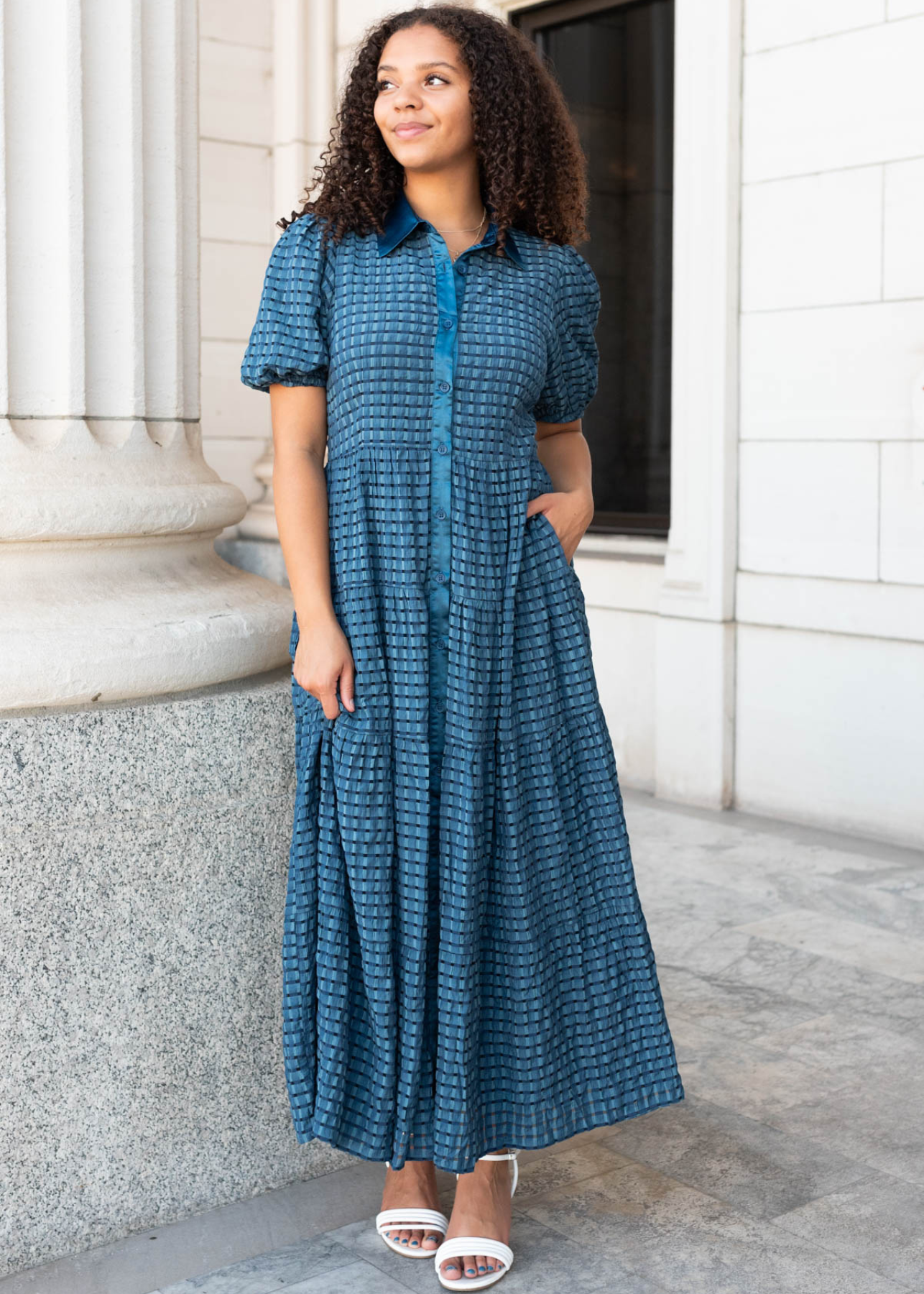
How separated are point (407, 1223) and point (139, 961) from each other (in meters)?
0.63

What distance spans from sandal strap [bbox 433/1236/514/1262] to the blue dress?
17 centimetres

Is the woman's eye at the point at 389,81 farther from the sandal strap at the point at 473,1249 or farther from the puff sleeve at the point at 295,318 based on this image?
the sandal strap at the point at 473,1249

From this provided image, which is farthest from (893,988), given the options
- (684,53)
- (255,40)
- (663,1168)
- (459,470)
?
(255,40)

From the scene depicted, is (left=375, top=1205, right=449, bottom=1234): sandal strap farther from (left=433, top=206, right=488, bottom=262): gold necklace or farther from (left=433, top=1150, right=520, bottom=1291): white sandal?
(left=433, top=206, right=488, bottom=262): gold necklace

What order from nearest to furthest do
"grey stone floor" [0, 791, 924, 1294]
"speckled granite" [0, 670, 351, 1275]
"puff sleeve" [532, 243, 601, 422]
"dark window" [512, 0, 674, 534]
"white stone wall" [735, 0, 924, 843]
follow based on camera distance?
1. "speckled granite" [0, 670, 351, 1275]
2. "grey stone floor" [0, 791, 924, 1294]
3. "puff sleeve" [532, 243, 601, 422]
4. "white stone wall" [735, 0, 924, 843]
5. "dark window" [512, 0, 674, 534]

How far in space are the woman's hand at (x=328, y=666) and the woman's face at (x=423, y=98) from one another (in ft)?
2.44

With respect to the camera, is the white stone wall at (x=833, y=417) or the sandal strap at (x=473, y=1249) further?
the white stone wall at (x=833, y=417)

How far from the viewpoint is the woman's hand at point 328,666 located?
92.8 inches

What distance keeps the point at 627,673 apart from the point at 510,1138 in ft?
12.6

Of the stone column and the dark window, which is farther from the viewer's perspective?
the dark window

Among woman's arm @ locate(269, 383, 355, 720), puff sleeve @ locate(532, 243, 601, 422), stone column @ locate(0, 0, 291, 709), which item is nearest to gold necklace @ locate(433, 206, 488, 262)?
puff sleeve @ locate(532, 243, 601, 422)

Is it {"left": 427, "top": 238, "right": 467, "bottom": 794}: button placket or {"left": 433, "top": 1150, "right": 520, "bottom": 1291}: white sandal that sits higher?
{"left": 427, "top": 238, "right": 467, "bottom": 794}: button placket

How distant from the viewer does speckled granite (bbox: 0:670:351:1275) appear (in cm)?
236

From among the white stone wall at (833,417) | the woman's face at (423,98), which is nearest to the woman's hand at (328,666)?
the woman's face at (423,98)
